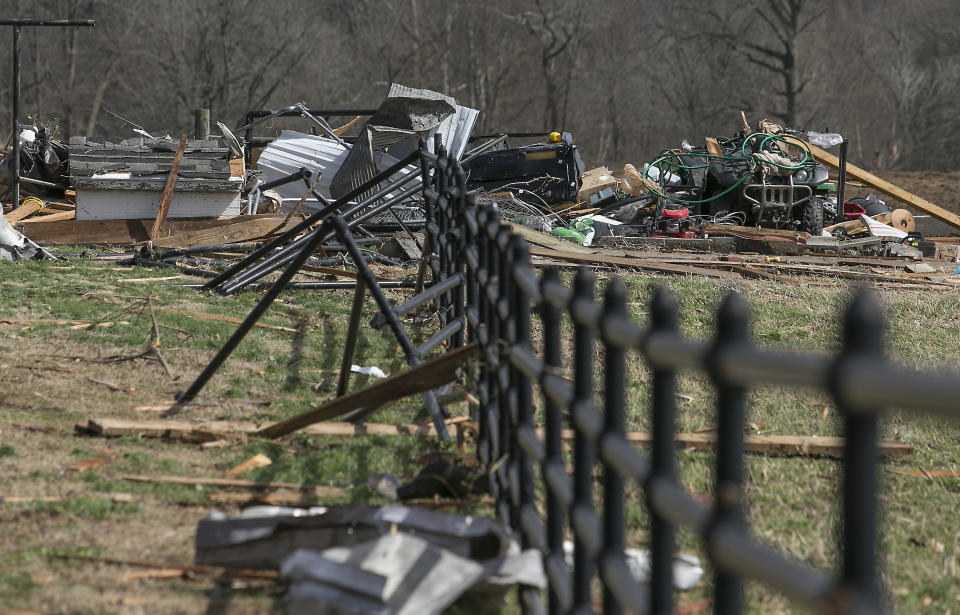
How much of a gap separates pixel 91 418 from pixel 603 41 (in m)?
52.4

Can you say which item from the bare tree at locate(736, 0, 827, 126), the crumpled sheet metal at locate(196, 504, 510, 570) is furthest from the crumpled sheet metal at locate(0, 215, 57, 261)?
the bare tree at locate(736, 0, 827, 126)

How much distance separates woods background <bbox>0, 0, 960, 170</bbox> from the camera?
49.2 m

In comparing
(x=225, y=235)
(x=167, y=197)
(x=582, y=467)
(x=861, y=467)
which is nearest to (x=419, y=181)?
(x=225, y=235)

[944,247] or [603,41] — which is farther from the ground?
[603,41]

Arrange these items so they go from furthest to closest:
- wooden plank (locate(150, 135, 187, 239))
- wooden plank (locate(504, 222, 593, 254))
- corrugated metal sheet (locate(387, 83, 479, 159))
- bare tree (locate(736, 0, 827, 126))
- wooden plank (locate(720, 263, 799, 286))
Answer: bare tree (locate(736, 0, 827, 126))
corrugated metal sheet (locate(387, 83, 479, 159))
wooden plank (locate(150, 135, 187, 239))
wooden plank (locate(504, 222, 593, 254))
wooden plank (locate(720, 263, 799, 286))

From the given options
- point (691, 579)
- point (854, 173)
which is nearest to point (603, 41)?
point (854, 173)

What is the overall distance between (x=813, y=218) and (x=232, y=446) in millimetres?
13613

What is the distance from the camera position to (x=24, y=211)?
49.9 ft

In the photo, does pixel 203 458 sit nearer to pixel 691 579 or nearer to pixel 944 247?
pixel 691 579

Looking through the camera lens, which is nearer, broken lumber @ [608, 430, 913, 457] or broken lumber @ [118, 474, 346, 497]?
broken lumber @ [118, 474, 346, 497]

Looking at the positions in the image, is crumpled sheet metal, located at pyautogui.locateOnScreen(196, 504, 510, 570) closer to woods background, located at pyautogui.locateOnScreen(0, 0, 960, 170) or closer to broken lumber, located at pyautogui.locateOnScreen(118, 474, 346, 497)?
broken lumber, located at pyautogui.locateOnScreen(118, 474, 346, 497)

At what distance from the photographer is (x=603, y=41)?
54.6 meters

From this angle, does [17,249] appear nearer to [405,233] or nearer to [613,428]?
[405,233]

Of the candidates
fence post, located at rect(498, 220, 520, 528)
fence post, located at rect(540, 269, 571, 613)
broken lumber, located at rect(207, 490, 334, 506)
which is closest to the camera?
fence post, located at rect(540, 269, 571, 613)
